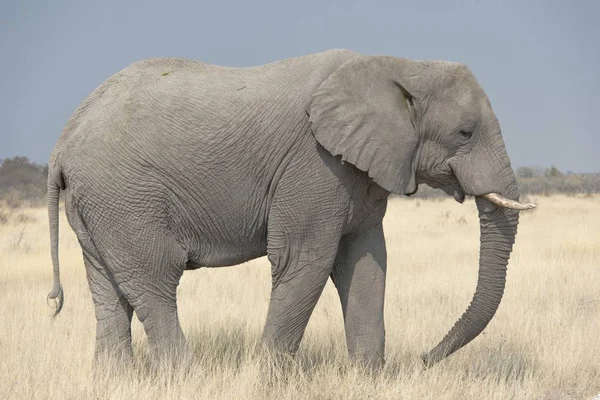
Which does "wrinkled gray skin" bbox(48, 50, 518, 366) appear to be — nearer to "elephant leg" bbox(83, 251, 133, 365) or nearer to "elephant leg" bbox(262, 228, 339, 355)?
"elephant leg" bbox(262, 228, 339, 355)

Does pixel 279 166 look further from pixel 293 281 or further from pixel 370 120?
pixel 293 281

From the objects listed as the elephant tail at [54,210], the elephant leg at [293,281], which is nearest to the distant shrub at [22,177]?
the elephant tail at [54,210]

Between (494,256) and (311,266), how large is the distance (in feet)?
4.39

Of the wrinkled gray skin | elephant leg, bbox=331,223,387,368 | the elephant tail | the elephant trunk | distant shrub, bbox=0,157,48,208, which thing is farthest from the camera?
distant shrub, bbox=0,157,48,208

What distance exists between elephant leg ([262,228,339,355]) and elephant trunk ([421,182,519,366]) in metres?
1.08

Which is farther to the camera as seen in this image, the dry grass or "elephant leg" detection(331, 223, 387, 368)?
"elephant leg" detection(331, 223, 387, 368)

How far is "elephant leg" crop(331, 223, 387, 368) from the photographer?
6949 mm

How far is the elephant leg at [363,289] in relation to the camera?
274 inches

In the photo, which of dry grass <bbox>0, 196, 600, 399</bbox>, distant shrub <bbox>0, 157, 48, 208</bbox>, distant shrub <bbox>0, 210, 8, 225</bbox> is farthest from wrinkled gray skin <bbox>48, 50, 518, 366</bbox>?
distant shrub <bbox>0, 157, 48, 208</bbox>

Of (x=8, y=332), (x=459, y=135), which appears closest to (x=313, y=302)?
(x=459, y=135)

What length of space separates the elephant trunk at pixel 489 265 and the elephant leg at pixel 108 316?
242cm

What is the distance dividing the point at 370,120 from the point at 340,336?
2.94 m

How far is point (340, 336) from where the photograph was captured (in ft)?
28.5

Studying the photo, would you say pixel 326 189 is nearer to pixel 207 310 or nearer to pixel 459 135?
pixel 459 135
